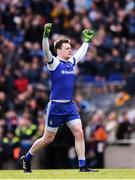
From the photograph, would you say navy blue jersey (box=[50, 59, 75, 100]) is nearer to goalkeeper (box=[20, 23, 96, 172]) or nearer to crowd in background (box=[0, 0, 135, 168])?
goalkeeper (box=[20, 23, 96, 172])

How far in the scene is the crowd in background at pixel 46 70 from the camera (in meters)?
24.8

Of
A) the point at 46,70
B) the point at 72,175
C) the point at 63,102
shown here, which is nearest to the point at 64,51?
the point at 63,102

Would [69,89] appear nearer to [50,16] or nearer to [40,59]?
[40,59]

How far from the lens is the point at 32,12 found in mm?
31984

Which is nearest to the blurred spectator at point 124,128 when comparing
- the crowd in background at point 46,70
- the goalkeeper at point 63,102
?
the crowd in background at point 46,70

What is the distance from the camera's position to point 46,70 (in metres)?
28.5

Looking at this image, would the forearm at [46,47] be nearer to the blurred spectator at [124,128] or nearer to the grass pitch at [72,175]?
the grass pitch at [72,175]

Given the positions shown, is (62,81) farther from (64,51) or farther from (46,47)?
(46,47)

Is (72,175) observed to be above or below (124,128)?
above

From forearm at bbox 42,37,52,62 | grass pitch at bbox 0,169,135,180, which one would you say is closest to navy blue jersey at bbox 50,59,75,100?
forearm at bbox 42,37,52,62

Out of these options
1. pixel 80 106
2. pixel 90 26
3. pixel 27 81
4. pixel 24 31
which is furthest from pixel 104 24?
pixel 80 106

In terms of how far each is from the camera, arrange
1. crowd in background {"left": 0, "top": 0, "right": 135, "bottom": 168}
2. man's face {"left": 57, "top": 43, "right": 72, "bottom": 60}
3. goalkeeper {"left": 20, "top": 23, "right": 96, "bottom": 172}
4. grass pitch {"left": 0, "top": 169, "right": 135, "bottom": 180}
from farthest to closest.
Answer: crowd in background {"left": 0, "top": 0, "right": 135, "bottom": 168}, man's face {"left": 57, "top": 43, "right": 72, "bottom": 60}, goalkeeper {"left": 20, "top": 23, "right": 96, "bottom": 172}, grass pitch {"left": 0, "top": 169, "right": 135, "bottom": 180}

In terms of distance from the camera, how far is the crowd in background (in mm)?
→ 24844

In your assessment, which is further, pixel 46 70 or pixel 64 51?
pixel 46 70
